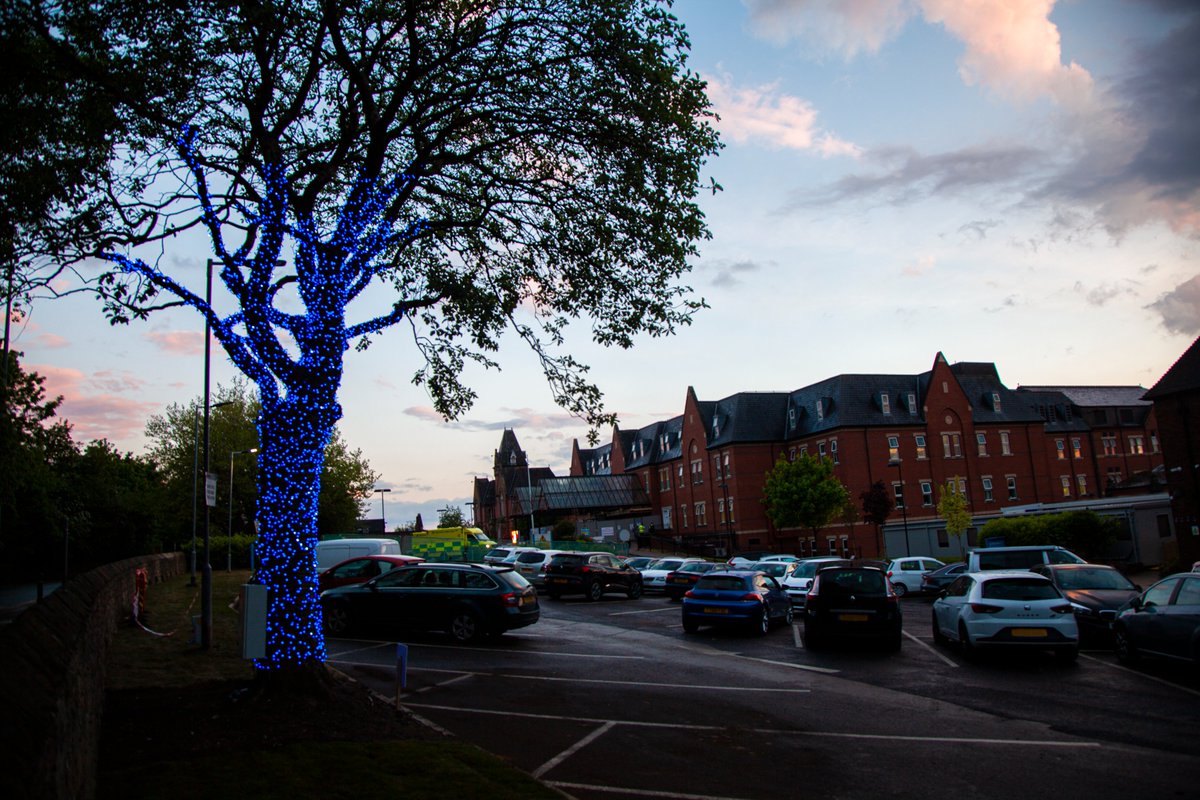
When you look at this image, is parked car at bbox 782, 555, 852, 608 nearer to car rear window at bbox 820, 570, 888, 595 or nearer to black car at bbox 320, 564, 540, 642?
car rear window at bbox 820, 570, 888, 595

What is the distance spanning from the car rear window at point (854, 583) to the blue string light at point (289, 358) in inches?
420

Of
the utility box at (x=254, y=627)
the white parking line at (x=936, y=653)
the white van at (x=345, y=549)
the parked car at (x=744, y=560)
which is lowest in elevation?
the white parking line at (x=936, y=653)

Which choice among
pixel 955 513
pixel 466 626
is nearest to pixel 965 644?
pixel 466 626

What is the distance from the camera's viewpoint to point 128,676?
1178 centimetres

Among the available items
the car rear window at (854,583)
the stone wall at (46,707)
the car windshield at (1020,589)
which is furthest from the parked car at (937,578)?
the stone wall at (46,707)

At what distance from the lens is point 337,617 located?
723 inches

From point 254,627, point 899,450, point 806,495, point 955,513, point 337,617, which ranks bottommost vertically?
point 337,617

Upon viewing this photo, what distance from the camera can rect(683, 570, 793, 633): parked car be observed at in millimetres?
19188

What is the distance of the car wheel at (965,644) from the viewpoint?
14477mm

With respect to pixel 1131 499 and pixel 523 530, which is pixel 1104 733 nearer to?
pixel 1131 499

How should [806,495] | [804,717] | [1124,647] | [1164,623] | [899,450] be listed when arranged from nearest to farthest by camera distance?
[804,717]
[1164,623]
[1124,647]
[806,495]
[899,450]

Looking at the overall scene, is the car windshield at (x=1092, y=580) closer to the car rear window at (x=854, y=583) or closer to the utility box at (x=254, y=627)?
the car rear window at (x=854, y=583)

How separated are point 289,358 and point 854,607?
1174 centimetres

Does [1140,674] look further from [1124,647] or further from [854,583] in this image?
[854,583]
